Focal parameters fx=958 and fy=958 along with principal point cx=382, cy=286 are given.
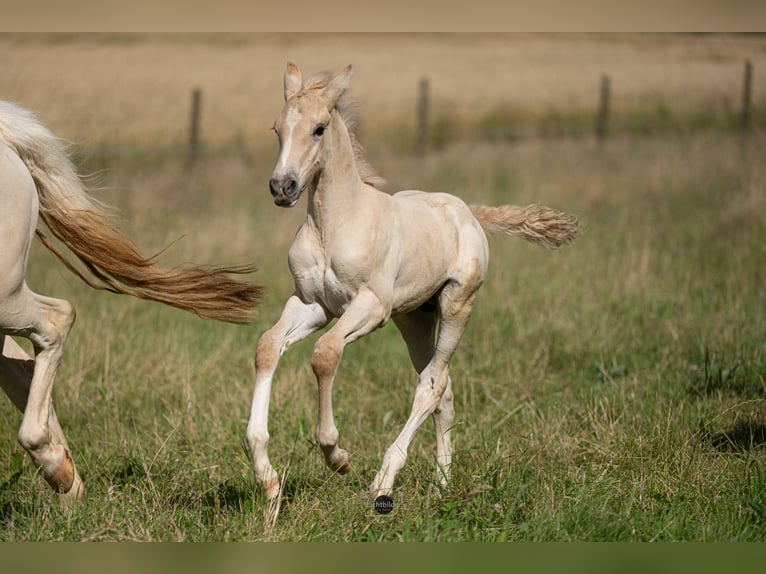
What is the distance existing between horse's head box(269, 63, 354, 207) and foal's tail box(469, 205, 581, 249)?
1.39 metres

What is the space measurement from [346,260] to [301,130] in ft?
1.92

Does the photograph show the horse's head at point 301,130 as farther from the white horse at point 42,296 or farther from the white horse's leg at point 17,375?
the white horse's leg at point 17,375

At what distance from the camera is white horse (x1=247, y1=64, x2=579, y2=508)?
3.84 meters

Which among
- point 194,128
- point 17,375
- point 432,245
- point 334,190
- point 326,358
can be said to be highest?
point 334,190

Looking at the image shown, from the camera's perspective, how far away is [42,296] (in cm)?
455

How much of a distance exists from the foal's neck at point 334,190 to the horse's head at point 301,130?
3.3 inches

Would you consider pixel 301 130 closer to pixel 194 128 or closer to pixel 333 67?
pixel 194 128

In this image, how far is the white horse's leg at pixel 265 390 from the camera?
382 centimetres

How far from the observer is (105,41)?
24.3m

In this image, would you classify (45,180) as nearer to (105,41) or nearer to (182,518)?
(182,518)

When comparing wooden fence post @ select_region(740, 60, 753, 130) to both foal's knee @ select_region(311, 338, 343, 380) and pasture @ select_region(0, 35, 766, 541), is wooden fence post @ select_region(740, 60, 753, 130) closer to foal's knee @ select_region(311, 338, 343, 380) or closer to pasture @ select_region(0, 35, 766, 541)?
pasture @ select_region(0, 35, 766, 541)

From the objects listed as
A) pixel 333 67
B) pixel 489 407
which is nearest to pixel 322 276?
pixel 489 407

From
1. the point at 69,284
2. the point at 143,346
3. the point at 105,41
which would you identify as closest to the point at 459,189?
the point at 69,284

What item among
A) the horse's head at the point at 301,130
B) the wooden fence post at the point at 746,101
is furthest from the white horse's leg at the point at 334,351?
the wooden fence post at the point at 746,101
